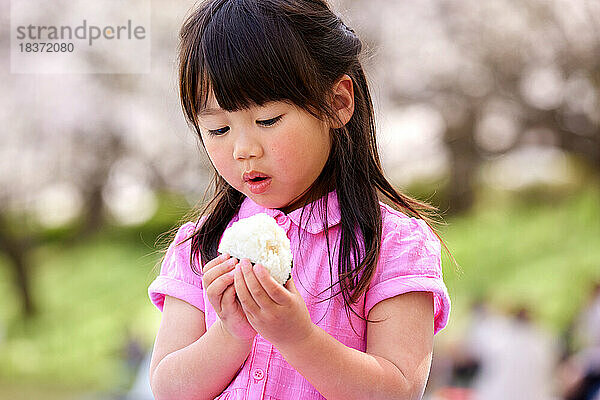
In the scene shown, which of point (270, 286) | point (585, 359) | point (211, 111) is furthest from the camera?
point (585, 359)

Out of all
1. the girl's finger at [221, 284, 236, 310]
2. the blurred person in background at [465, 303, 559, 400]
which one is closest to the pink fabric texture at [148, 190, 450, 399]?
the girl's finger at [221, 284, 236, 310]

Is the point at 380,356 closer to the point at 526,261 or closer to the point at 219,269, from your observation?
the point at 219,269

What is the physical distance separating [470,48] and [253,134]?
251 centimetres

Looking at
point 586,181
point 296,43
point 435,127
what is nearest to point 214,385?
point 296,43

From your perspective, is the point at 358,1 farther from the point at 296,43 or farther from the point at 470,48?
the point at 296,43

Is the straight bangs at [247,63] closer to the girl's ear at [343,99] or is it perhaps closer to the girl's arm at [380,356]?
the girl's ear at [343,99]

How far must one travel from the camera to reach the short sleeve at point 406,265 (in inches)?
28.4

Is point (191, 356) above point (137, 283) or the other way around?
above

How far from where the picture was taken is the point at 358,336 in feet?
2.43

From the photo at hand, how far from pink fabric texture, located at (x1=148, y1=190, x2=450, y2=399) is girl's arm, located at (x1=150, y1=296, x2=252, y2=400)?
1 cm

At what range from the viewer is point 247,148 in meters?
0.70

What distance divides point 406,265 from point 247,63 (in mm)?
249

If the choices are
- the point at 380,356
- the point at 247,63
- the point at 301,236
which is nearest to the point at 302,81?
the point at 247,63

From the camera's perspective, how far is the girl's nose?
699mm
